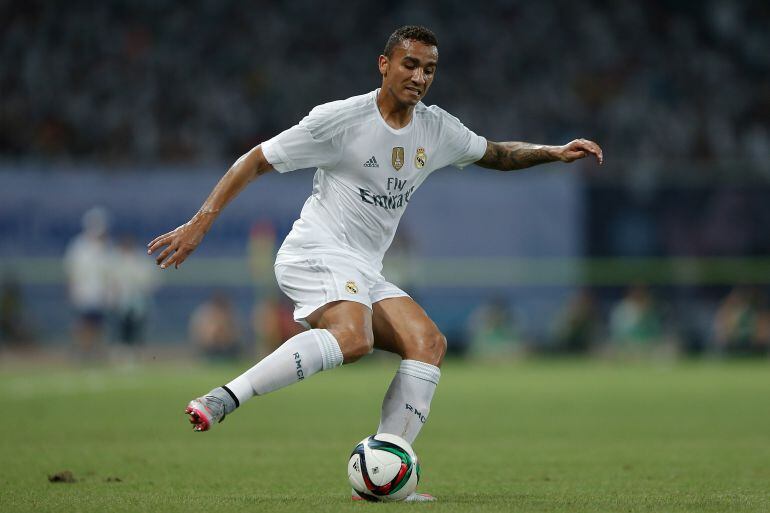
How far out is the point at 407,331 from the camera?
7.02 metres

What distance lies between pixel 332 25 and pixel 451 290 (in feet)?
25.2

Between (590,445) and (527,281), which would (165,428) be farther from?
(527,281)

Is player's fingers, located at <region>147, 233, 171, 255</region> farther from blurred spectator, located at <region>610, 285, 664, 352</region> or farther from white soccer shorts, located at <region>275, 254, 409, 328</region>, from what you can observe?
blurred spectator, located at <region>610, 285, 664, 352</region>

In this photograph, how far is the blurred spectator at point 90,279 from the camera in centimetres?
2169

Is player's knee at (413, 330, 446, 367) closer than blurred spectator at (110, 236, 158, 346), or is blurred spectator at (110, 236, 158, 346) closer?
player's knee at (413, 330, 446, 367)

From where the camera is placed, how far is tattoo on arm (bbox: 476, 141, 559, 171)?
299 inches

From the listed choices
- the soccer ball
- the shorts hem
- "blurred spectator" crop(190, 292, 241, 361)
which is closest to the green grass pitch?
the soccer ball

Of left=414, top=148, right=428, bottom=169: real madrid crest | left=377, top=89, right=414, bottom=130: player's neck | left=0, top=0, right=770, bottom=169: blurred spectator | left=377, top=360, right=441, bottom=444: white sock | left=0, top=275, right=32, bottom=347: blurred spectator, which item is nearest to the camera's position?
left=377, top=360, right=441, bottom=444: white sock

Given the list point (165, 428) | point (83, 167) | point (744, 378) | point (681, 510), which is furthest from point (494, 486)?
point (83, 167)

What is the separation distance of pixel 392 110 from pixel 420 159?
335 millimetres

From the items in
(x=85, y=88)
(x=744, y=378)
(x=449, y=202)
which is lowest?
(x=744, y=378)

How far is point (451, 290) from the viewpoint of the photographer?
23125mm

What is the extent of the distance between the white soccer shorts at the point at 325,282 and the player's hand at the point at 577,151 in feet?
4.14

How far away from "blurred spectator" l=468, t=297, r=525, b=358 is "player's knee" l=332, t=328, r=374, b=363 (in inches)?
624
